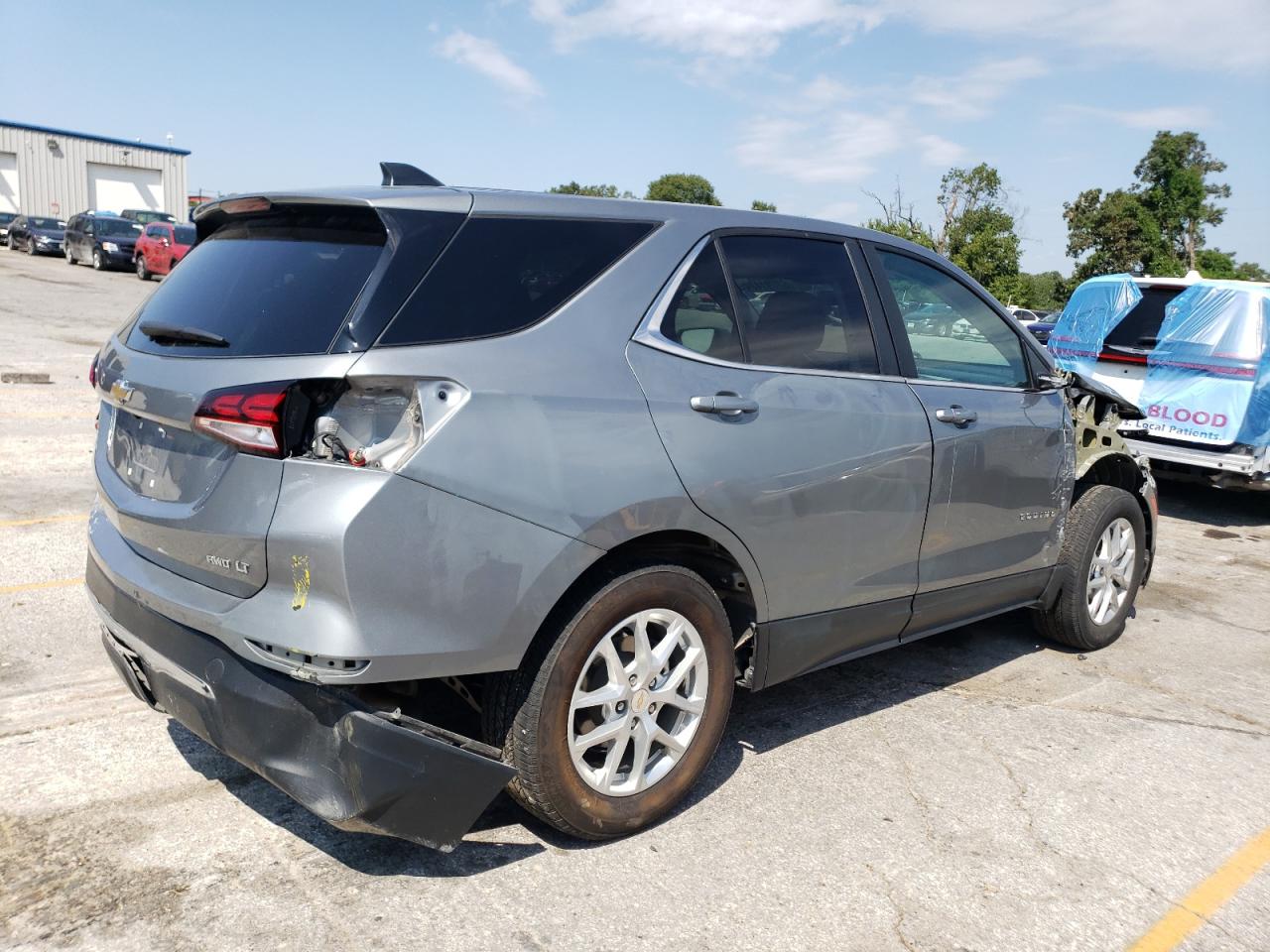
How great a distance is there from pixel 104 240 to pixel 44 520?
94.8ft

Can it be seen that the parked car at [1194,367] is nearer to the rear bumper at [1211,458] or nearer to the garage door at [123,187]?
the rear bumper at [1211,458]

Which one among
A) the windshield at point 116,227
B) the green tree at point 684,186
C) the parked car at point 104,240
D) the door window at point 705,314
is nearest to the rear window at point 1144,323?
the door window at point 705,314

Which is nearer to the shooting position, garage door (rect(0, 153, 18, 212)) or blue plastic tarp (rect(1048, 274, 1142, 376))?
blue plastic tarp (rect(1048, 274, 1142, 376))

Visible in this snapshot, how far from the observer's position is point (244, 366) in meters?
2.64

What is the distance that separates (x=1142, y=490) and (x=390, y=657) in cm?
442

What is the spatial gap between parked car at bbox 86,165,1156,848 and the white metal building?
175 feet

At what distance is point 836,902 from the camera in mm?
2955

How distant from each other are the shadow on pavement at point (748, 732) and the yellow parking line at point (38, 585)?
1729 millimetres

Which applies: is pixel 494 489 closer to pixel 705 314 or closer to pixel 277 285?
pixel 277 285

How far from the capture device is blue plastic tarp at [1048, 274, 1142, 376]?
935 centimetres

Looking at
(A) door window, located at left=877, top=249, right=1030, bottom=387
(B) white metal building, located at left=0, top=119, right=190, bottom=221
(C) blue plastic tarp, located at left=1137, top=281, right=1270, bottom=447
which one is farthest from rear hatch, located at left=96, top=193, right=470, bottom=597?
(B) white metal building, located at left=0, top=119, right=190, bottom=221

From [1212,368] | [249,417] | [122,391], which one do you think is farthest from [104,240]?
[249,417]

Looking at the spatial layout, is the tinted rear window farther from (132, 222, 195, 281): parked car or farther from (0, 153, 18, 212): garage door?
(0, 153, 18, 212): garage door

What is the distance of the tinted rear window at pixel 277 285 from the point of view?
8.75ft
